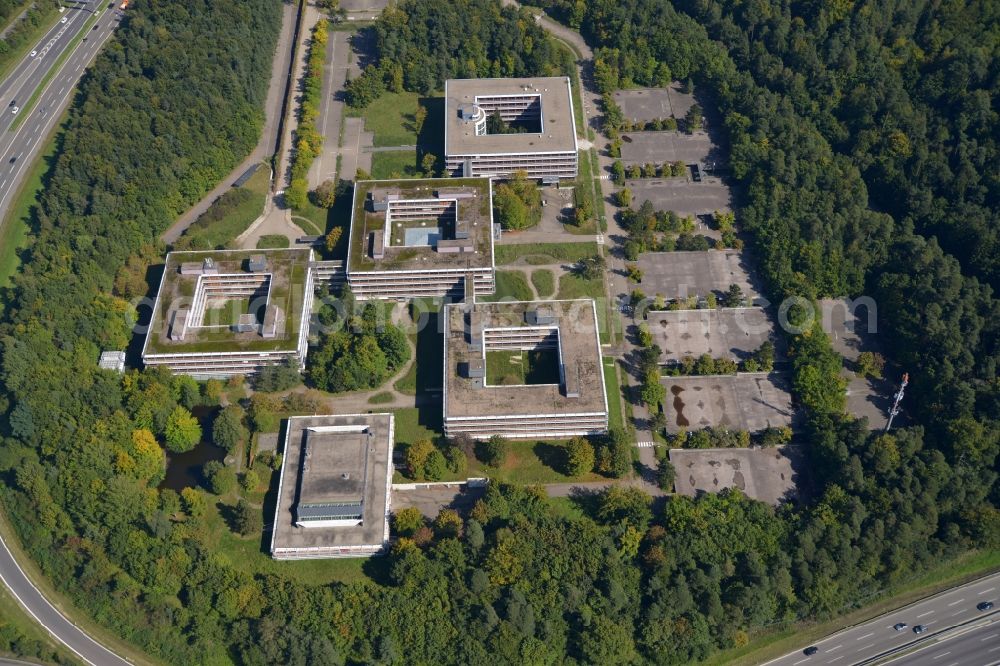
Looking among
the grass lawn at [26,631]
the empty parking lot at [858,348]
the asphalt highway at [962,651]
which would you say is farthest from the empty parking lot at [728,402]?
the grass lawn at [26,631]

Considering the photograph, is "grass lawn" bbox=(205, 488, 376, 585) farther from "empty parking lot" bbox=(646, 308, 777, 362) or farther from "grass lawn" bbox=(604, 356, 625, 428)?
"empty parking lot" bbox=(646, 308, 777, 362)

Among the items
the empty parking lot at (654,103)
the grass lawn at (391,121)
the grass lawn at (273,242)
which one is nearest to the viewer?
the grass lawn at (273,242)

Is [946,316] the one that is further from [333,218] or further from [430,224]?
[333,218]

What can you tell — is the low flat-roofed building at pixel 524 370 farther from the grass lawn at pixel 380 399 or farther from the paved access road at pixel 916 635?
the paved access road at pixel 916 635

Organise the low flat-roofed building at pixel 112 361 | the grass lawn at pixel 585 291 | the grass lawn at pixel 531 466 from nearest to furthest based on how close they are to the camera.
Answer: the grass lawn at pixel 531 466
the low flat-roofed building at pixel 112 361
the grass lawn at pixel 585 291

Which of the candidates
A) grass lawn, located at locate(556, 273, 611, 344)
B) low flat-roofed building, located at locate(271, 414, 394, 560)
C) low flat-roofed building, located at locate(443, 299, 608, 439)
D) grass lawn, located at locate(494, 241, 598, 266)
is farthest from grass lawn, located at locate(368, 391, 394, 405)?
grass lawn, located at locate(556, 273, 611, 344)

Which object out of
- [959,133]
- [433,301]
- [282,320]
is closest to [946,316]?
[959,133]
